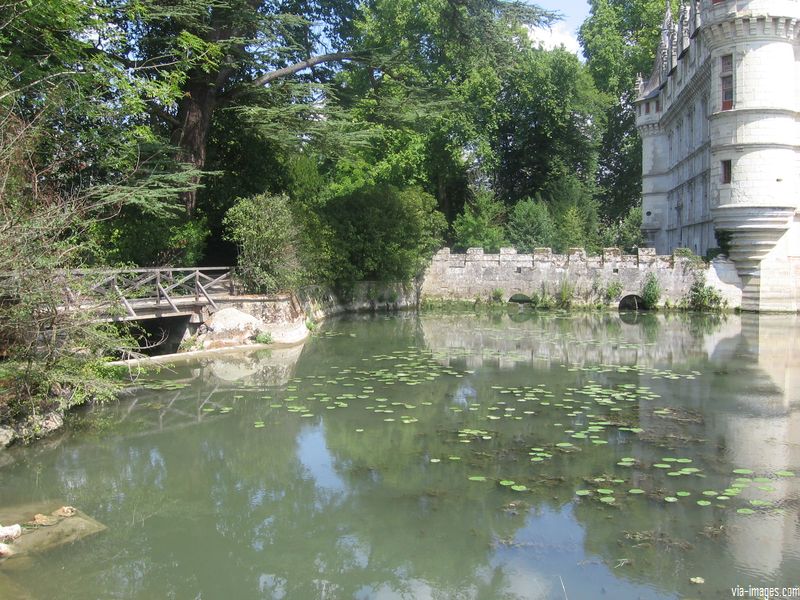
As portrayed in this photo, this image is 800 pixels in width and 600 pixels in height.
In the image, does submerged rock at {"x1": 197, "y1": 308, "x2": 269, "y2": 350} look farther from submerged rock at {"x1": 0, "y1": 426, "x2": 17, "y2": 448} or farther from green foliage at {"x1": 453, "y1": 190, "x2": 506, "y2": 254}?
green foliage at {"x1": 453, "y1": 190, "x2": 506, "y2": 254}

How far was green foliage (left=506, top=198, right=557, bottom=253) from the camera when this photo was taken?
28.7m

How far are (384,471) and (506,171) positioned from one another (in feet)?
104

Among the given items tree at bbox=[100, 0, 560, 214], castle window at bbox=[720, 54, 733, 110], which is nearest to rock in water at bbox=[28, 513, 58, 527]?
tree at bbox=[100, 0, 560, 214]

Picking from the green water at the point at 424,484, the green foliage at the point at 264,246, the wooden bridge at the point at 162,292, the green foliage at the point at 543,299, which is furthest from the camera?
the green foliage at the point at 543,299

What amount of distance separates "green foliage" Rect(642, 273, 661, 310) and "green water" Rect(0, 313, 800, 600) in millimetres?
11977

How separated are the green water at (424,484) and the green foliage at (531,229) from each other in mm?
16460

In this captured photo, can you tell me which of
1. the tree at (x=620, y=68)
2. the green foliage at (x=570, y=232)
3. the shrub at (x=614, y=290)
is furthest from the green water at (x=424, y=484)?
the tree at (x=620, y=68)

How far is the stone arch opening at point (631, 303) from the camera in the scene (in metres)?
25.0

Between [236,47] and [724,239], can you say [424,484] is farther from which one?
[724,239]

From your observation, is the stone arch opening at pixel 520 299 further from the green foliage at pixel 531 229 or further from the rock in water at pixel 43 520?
the rock in water at pixel 43 520

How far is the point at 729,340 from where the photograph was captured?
16562 millimetres

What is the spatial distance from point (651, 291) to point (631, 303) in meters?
1.42

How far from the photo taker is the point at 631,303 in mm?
25609

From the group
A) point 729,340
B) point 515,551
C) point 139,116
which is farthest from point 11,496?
point 729,340
